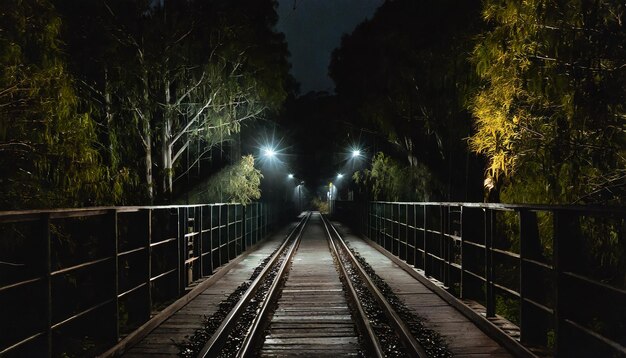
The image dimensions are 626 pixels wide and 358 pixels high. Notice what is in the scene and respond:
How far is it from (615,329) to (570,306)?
375 cm

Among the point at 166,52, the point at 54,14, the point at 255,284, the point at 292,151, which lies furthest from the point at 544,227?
the point at 292,151

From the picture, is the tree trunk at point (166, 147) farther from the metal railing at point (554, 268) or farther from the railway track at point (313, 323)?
the metal railing at point (554, 268)

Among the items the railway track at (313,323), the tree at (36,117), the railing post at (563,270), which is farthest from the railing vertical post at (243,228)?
the railing post at (563,270)

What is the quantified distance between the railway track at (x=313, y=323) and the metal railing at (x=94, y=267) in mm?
1164

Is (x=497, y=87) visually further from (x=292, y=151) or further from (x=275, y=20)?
(x=292, y=151)

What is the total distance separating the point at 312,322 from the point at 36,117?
195 inches

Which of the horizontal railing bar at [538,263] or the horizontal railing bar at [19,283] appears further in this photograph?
the horizontal railing bar at [538,263]

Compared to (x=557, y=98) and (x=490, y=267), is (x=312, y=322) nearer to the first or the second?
(x=490, y=267)

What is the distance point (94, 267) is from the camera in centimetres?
616

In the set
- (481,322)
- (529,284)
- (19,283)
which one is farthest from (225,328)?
(529,284)

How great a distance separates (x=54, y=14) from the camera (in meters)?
7.48

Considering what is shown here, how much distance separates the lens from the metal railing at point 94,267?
4016mm

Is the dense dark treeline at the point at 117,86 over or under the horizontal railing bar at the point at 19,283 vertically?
over

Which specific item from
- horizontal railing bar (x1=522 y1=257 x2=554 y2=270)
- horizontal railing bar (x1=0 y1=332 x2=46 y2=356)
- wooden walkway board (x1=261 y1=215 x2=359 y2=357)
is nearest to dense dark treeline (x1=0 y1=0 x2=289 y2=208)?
horizontal railing bar (x1=0 y1=332 x2=46 y2=356)
